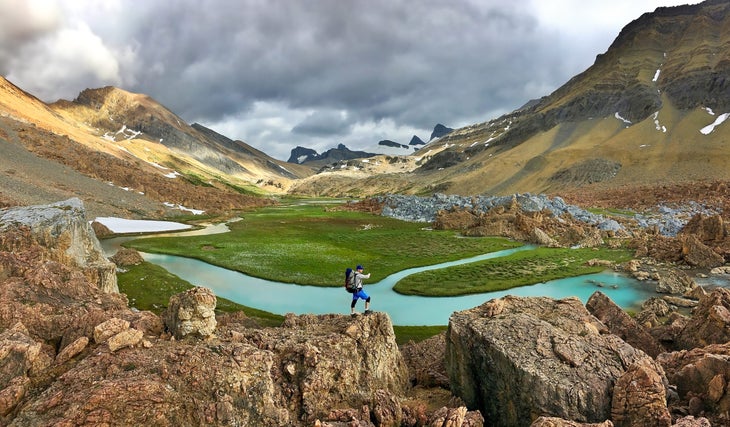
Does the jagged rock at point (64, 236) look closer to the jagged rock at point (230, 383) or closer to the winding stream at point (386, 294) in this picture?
the winding stream at point (386, 294)

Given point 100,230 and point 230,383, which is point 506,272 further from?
point 100,230

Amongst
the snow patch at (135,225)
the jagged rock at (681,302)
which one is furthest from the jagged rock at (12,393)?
the snow patch at (135,225)

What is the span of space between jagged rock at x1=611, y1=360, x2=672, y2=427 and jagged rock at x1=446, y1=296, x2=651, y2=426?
15.8 inches

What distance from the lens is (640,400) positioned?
39.7ft

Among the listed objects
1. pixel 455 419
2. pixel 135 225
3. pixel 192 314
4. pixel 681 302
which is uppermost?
pixel 681 302

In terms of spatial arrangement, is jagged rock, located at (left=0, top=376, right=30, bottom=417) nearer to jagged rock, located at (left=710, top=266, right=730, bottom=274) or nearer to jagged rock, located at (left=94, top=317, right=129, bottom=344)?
jagged rock, located at (left=94, top=317, right=129, bottom=344)

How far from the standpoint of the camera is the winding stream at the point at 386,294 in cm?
3500

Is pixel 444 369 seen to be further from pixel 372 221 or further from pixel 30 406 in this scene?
pixel 372 221

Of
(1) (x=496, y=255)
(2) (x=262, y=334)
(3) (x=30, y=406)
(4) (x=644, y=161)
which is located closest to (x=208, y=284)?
(2) (x=262, y=334)

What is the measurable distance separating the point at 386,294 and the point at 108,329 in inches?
1139

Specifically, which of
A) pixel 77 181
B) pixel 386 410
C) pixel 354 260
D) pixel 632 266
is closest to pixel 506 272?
pixel 632 266

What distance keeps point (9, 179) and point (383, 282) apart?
251 ft

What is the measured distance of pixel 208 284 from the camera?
42.1 metres

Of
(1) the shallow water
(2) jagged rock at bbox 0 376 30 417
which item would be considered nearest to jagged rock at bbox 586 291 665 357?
(1) the shallow water
